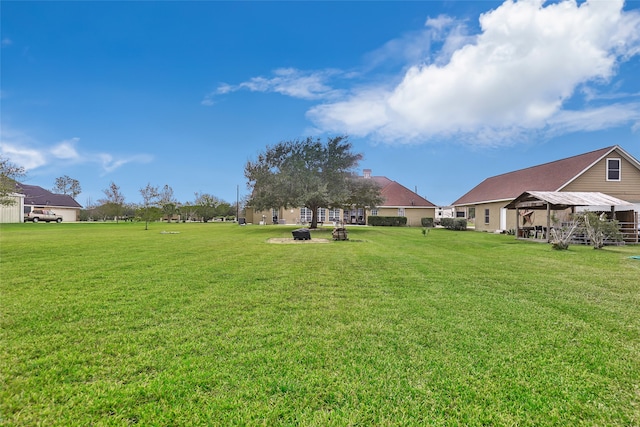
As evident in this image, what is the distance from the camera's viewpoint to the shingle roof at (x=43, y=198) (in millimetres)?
46194

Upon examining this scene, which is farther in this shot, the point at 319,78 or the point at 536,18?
the point at 319,78

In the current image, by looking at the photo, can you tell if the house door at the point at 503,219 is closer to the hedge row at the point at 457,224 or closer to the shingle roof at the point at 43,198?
the hedge row at the point at 457,224

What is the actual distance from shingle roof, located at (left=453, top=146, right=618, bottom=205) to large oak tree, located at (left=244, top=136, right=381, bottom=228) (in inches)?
457

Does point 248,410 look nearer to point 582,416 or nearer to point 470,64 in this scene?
point 582,416

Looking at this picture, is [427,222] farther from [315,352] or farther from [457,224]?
[315,352]

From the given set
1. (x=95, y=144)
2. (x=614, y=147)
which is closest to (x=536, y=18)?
(x=614, y=147)

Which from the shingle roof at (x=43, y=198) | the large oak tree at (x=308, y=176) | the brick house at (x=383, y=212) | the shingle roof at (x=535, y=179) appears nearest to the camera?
the shingle roof at (x=535, y=179)

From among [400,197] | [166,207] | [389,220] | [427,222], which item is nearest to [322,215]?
[389,220]

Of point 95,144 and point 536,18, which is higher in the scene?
point 536,18

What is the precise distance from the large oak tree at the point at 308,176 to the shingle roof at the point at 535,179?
11.6 meters

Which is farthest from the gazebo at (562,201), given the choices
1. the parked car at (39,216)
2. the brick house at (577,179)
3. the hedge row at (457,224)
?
the parked car at (39,216)

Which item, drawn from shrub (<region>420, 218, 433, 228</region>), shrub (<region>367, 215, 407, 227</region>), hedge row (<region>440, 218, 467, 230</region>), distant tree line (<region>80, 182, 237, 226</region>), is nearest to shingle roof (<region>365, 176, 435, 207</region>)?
shrub (<region>367, 215, 407, 227</region>)

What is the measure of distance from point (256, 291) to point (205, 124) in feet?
86.0

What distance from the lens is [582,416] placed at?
2178 mm
